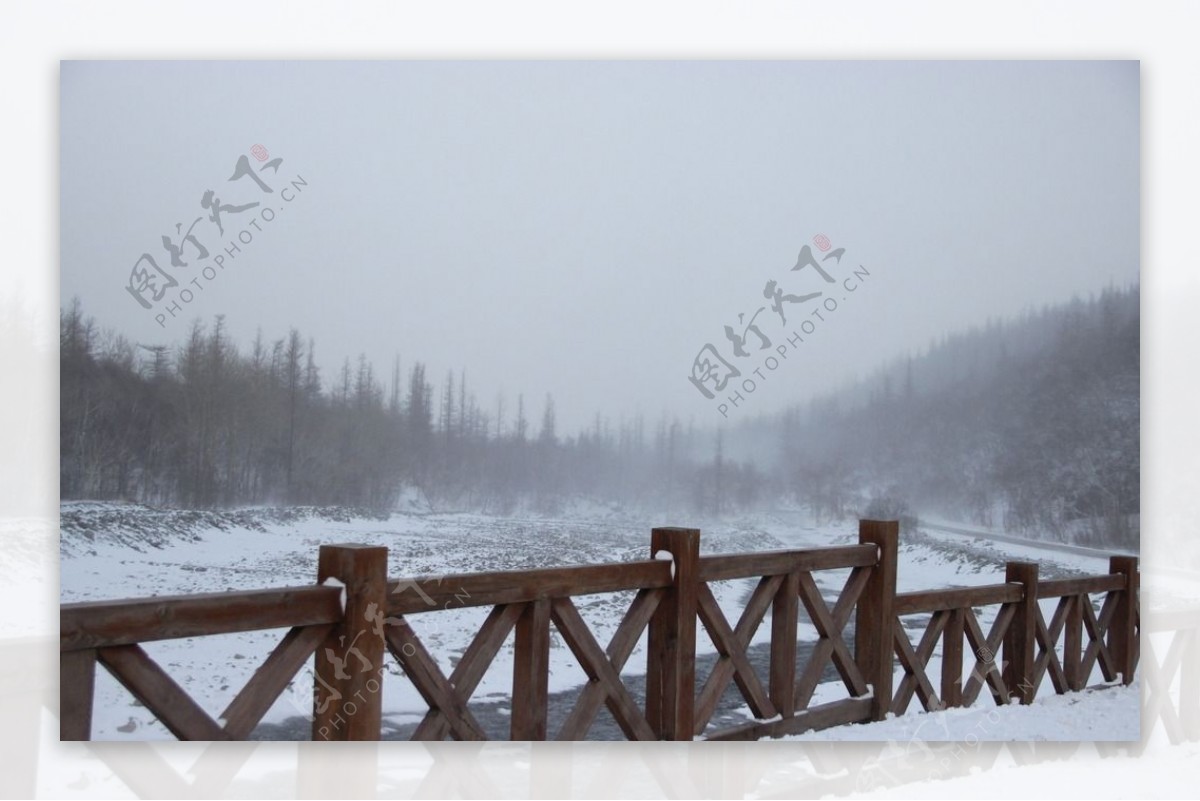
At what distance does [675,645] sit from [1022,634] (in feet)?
5.56

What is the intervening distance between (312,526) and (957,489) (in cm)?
239

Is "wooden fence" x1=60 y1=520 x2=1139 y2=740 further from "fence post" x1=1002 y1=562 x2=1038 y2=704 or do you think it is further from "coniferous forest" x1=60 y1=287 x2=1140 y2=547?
"coniferous forest" x1=60 y1=287 x2=1140 y2=547

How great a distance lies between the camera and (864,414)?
409 centimetres

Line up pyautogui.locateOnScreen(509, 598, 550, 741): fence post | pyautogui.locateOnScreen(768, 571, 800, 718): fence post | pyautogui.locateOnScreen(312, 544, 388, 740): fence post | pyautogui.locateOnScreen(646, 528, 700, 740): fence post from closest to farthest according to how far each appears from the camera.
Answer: pyautogui.locateOnScreen(312, 544, 388, 740): fence post < pyautogui.locateOnScreen(509, 598, 550, 741): fence post < pyautogui.locateOnScreen(646, 528, 700, 740): fence post < pyautogui.locateOnScreen(768, 571, 800, 718): fence post

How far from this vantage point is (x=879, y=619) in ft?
11.9

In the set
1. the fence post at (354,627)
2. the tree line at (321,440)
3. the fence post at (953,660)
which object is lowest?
the fence post at (953,660)

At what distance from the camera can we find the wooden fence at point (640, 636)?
2.42 m

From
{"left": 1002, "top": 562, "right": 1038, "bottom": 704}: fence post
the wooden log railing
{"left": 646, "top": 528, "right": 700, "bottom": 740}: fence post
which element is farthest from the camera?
{"left": 1002, "top": 562, "right": 1038, "bottom": 704}: fence post

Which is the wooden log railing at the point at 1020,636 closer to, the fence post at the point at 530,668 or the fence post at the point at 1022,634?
the fence post at the point at 1022,634

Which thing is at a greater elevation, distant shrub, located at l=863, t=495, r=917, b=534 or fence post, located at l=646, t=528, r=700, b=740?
distant shrub, located at l=863, t=495, r=917, b=534

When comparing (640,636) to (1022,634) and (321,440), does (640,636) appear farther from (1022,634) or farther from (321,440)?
(1022,634)

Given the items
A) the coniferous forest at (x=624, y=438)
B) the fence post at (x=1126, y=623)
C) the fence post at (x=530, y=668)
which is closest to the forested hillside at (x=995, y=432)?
the coniferous forest at (x=624, y=438)

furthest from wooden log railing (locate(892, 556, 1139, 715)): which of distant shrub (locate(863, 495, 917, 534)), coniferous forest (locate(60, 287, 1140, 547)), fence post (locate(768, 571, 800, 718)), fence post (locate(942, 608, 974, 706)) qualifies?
fence post (locate(768, 571, 800, 718))

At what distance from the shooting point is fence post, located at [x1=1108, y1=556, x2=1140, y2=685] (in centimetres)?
388
